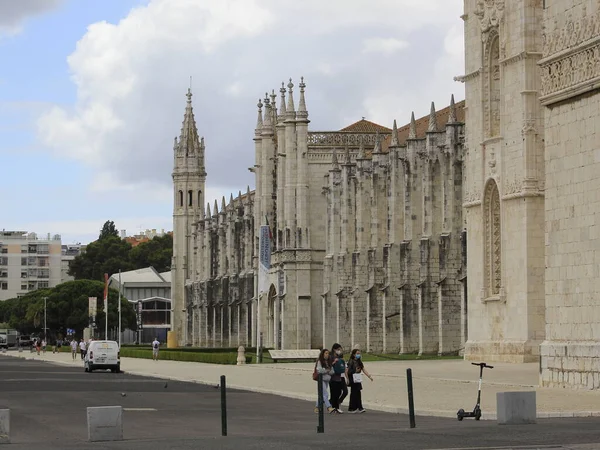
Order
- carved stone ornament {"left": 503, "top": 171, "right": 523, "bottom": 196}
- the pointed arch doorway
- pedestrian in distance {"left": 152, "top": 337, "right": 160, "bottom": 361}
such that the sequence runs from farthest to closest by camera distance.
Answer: the pointed arch doorway < pedestrian in distance {"left": 152, "top": 337, "right": 160, "bottom": 361} < carved stone ornament {"left": 503, "top": 171, "right": 523, "bottom": 196}

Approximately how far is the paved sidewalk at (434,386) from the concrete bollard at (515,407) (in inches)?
91.2

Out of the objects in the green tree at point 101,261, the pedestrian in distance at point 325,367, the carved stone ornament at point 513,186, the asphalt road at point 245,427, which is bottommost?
the asphalt road at point 245,427

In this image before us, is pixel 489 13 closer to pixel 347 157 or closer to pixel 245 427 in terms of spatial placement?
pixel 245 427

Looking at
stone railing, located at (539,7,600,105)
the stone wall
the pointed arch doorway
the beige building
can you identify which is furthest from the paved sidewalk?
the pointed arch doorway

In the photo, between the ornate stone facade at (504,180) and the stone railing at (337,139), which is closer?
the ornate stone facade at (504,180)

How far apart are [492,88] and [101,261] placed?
139 m

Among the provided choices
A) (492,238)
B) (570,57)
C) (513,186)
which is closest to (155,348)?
(492,238)

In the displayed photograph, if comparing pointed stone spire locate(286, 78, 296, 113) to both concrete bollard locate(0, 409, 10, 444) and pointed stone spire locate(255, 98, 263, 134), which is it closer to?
pointed stone spire locate(255, 98, 263, 134)

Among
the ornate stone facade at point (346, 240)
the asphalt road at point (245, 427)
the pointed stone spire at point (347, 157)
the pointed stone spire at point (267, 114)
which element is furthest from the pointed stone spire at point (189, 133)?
the asphalt road at point (245, 427)

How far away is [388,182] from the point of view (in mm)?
74375

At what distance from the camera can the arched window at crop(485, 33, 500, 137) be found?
4988 centimetres

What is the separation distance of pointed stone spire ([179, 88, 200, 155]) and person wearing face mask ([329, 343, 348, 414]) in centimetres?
10827

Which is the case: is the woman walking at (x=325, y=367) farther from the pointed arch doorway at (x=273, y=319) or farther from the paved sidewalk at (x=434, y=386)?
the pointed arch doorway at (x=273, y=319)

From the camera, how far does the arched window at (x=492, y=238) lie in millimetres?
49531
